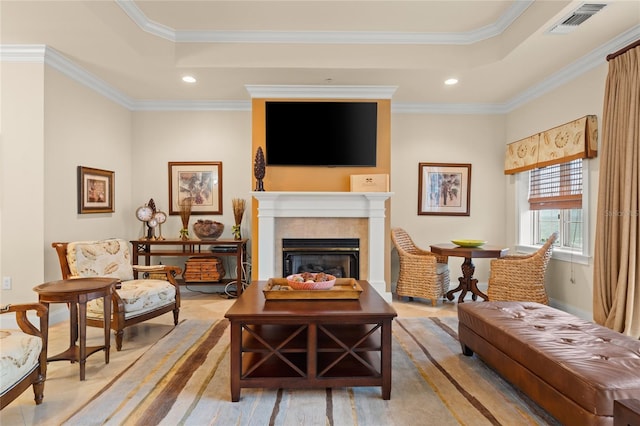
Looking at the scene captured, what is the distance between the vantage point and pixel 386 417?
76.9 inches

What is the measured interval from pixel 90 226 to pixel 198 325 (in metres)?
1.82

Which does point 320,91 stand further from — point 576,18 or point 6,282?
point 6,282

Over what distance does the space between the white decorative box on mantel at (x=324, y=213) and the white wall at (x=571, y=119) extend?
76.7 inches

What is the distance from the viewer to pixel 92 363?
2664 millimetres

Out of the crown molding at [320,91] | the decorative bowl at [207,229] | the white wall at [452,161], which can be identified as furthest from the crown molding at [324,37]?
the decorative bowl at [207,229]

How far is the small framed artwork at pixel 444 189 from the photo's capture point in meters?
5.14

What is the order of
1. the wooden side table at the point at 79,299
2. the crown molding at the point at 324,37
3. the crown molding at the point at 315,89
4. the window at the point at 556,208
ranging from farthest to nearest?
the window at the point at 556,208, the crown molding at the point at 324,37, the crown molding at the point at 315,89, the wooden side table at the point at 79,299

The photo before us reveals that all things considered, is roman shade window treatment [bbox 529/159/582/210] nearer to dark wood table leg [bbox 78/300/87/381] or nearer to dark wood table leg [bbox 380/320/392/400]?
dark wood table leg [bbox 380/320/392/400]

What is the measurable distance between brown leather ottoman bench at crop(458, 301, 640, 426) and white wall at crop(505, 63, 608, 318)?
62.0 inches

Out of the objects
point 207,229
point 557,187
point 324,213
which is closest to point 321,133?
point 324,213

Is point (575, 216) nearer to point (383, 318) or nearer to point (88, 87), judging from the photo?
point (383, 318)

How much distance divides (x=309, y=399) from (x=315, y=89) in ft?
11.3

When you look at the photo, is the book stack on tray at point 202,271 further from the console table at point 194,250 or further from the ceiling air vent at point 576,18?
the ceiling air vent at point 576,18

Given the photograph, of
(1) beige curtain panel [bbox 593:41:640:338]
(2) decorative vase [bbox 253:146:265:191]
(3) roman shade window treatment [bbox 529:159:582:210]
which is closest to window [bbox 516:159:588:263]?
(3) roman shade window treatment [bbox 529:159:582:210]
